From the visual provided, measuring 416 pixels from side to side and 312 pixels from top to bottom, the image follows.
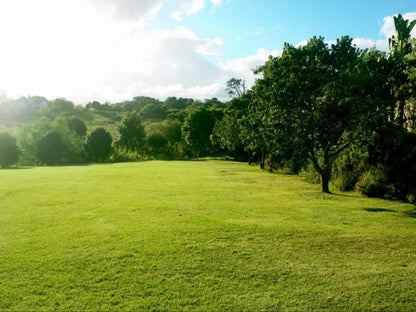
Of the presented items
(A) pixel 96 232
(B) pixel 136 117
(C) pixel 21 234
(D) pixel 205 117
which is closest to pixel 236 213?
(A) pixel 96 232

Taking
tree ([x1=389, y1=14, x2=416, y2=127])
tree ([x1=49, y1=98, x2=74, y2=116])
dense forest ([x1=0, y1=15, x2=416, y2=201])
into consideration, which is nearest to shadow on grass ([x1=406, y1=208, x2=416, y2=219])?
dense forest ([x1=0, y1=15, x2=416, y2=201])

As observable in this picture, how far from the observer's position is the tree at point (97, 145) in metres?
56.2

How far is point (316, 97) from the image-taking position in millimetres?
16922

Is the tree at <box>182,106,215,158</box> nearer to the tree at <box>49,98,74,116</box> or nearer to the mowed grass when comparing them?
the mowed grass

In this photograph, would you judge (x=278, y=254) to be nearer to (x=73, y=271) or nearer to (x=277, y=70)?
(x=73, y=271)

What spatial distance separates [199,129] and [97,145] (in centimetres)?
1970

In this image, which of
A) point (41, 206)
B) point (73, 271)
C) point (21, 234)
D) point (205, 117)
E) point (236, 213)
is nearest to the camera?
point (73, 271)

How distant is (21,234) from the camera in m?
8.48

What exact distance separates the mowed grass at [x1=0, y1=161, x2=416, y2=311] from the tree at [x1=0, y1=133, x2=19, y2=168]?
38.5 meters

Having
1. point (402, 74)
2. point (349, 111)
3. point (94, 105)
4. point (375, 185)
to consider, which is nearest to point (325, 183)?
point (375, 185)

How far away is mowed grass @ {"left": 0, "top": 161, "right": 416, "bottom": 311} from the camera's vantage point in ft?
17.1

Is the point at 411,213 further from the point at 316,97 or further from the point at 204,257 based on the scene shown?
the point at 204,257

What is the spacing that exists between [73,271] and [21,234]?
3368mm

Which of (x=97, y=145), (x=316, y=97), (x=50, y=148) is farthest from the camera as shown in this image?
(x=97, y=145)
